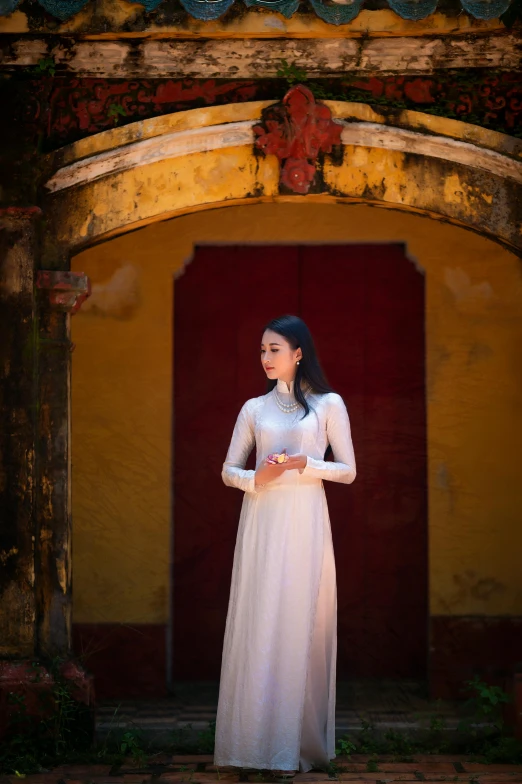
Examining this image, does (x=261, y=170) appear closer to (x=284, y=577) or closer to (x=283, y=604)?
(x=284, y=577)

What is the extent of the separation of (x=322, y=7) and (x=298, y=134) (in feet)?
2.12

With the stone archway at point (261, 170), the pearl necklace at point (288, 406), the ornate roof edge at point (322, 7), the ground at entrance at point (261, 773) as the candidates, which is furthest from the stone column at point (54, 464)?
the ornate roof edge at point (322, 7)

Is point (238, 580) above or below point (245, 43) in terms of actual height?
below

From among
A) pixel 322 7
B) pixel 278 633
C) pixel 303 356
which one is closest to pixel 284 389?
pixel 303 356

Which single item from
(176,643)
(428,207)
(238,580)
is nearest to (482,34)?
(428,207)

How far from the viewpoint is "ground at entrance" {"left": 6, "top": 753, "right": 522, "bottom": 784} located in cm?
573

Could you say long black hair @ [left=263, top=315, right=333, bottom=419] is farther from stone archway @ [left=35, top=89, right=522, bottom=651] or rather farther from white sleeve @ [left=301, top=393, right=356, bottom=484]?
stone archway @ [left=35, top=89, right=522, bottom=651]

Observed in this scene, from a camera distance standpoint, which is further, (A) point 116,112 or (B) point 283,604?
(A) point 116,112

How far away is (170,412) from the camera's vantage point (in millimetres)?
7816

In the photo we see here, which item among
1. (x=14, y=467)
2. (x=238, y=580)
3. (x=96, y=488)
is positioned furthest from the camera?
(x=96, y=488)

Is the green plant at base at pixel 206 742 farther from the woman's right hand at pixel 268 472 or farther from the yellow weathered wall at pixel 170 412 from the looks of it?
the woman's right hand at pixel 268 472

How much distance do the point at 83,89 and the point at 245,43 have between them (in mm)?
894

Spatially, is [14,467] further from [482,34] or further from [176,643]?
[482,34]

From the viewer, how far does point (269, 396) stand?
5.92 m
